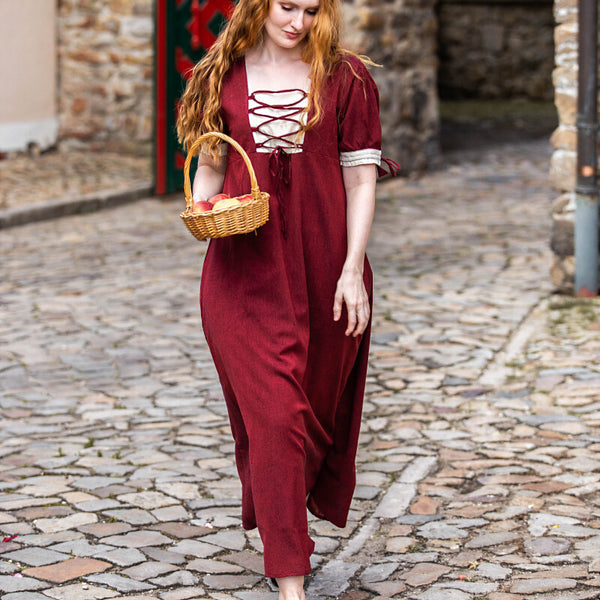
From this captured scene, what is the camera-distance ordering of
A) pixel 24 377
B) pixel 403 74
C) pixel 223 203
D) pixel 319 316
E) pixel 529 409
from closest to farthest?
pixel 223 203 < pixel 319 316 < pixel 529 409 < pixel 24 377 < pixel 403 74

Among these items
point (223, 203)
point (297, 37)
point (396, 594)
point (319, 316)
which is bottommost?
point (396, 594)

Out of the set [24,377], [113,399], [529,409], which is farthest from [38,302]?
[529,409]

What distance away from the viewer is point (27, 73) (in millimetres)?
11266

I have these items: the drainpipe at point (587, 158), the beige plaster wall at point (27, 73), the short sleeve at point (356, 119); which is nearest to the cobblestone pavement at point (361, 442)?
the drainpipe at point (587, 158)

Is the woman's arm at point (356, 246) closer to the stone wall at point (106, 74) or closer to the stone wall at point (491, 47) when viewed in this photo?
the stone wall at point (106, 74)

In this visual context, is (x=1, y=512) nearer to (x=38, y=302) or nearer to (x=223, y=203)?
(x=223, y=203)

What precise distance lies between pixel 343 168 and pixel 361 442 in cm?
165

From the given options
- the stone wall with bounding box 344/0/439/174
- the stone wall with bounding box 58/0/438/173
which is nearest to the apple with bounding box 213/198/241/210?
the stone wall with bounding box 344/0/439/174

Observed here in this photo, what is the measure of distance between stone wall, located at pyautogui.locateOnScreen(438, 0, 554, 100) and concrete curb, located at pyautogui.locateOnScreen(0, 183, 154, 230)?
32.9 ft

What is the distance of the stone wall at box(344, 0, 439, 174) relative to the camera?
401 inches

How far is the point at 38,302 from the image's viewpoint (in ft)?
21.1

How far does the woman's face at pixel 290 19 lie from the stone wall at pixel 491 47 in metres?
16.5

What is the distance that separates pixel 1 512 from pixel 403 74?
8.00m

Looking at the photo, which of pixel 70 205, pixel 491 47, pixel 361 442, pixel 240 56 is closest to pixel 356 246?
pixel 240 56
